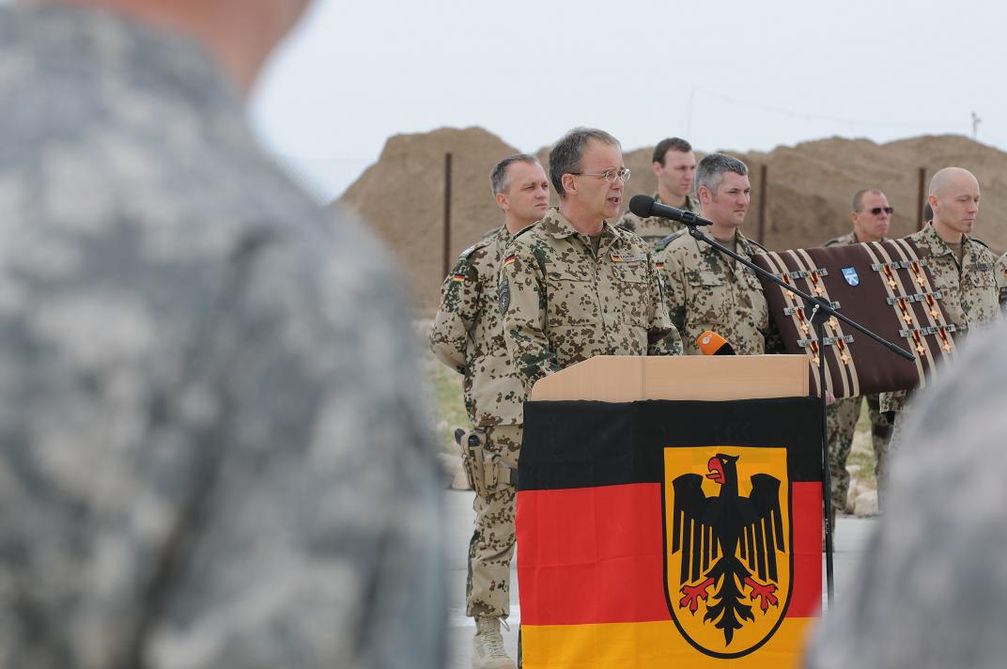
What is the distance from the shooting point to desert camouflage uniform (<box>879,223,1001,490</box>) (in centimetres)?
726

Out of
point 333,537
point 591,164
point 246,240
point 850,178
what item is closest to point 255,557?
point 333,537

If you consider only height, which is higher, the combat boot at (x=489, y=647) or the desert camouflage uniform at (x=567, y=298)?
the desert camouflage uniform at (x=567, y=298)

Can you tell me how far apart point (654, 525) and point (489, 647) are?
126 centimetres

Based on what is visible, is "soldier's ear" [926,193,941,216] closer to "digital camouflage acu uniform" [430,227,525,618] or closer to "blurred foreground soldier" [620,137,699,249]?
"blurred foreground soldier" [620,137,699,249]

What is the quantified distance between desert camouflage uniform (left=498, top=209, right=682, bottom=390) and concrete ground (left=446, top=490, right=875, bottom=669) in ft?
2.05

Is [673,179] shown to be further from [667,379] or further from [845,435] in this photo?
[667,379]

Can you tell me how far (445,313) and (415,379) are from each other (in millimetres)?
5175

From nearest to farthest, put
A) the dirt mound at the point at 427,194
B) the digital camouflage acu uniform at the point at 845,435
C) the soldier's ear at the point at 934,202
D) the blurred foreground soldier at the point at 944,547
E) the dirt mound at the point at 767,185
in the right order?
the blurred foreground soldier at the point at 944,547 → the soldier's ear at the point at 934,202 → the digital camouflage acu uniform at the point at 845,435 → the dirt mound at the point at 767,185 → the dirt mound at the point at 427,194

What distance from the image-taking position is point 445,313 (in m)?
5.90

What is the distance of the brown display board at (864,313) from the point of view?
230 inches

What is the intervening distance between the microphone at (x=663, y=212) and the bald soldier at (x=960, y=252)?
296 centimetres

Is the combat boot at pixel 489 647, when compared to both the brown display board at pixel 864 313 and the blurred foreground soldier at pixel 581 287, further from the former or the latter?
the brown display board at pixel 864 313

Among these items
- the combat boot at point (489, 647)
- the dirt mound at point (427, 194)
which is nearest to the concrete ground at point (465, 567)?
the combat boot at point (489, 647)

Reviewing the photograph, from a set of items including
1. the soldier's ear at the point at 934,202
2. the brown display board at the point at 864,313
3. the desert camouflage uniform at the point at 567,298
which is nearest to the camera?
the desert camouflage uniform at the point at 567,298
